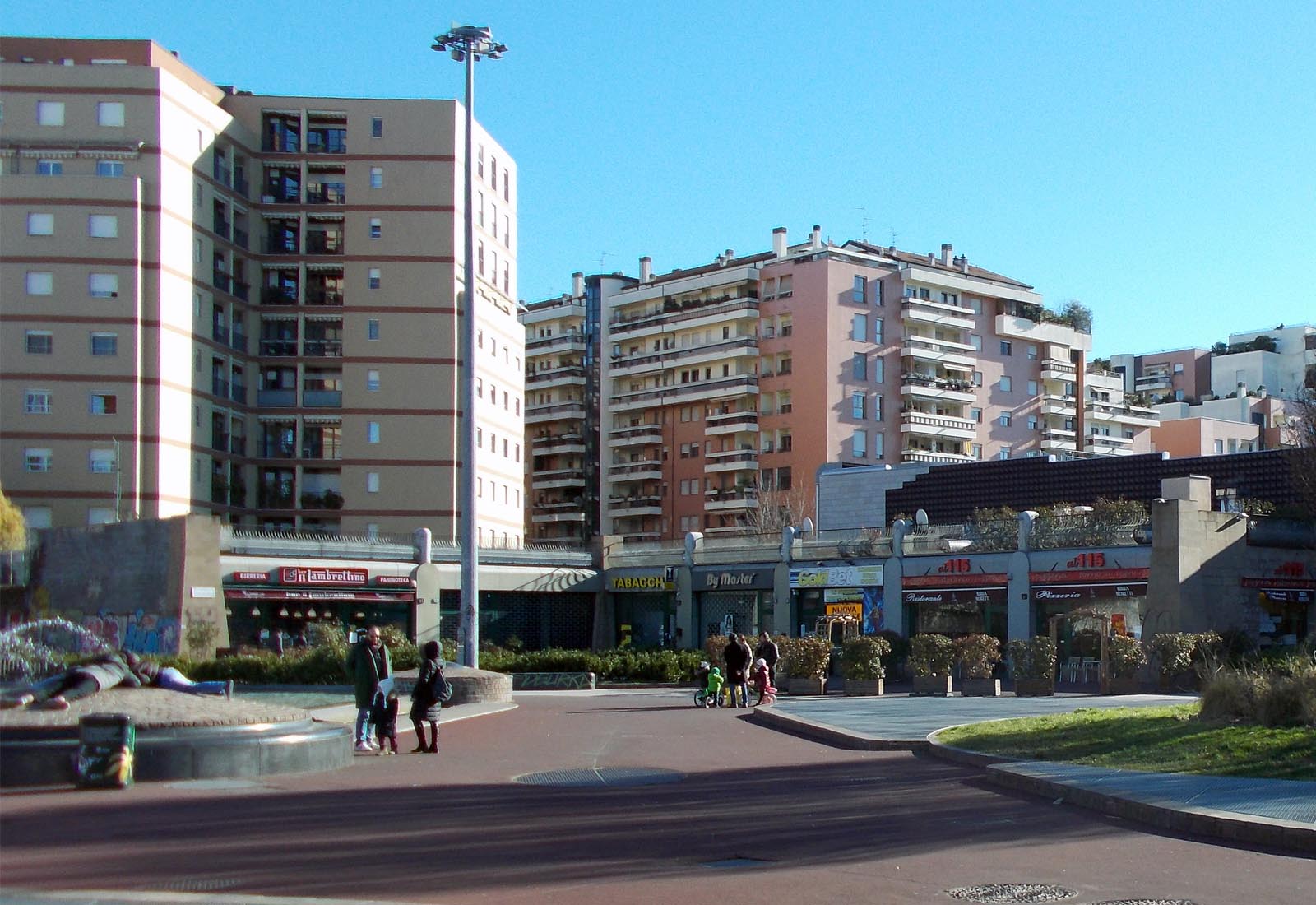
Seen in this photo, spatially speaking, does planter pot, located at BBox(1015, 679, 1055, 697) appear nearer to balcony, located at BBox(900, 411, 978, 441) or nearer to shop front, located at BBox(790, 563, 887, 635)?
shop front, located at BBox(790, 563, 887, 635)

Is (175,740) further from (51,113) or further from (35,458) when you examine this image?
(51,113)

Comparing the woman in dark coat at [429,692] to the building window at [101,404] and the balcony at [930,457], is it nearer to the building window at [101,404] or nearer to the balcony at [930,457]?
the building window at [101,404]

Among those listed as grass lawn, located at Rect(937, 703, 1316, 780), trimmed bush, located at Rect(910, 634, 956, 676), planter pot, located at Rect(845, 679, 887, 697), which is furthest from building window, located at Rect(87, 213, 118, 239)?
grass lawn, located at Rect(937, 703, 1316, 780)

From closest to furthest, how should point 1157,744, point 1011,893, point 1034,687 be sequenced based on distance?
point 1011,893, point 1157,744, point 1034,687

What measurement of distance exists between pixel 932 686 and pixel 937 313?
6173cm

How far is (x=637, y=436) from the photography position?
3789 inches

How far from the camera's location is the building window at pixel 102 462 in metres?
59.5

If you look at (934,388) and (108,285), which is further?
(934,388)

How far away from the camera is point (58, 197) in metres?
60.2

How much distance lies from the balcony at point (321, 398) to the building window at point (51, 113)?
16.3 meters

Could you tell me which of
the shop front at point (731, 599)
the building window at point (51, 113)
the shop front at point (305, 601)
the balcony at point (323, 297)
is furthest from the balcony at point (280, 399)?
the shop front at point (731, 599)

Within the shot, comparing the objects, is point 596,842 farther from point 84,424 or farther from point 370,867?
point 84,424

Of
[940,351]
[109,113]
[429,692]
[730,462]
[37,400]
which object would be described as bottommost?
[429,692]

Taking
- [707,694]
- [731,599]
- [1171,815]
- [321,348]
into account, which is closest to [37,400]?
[321,348]
